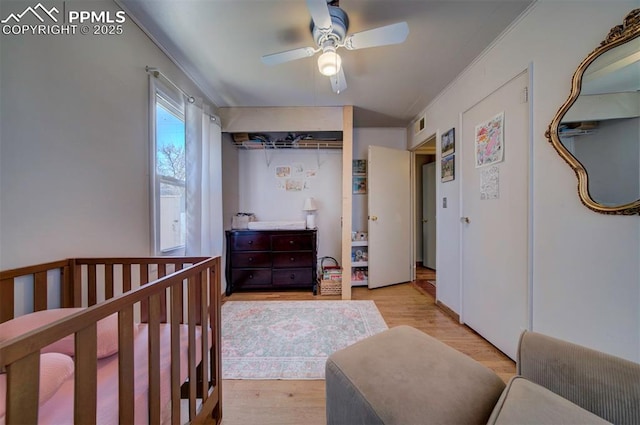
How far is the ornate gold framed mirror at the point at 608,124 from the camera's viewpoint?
3.13ft

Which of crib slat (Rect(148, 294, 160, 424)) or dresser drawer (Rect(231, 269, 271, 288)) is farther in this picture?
dresser drawer (Rect(231, 269, 271, 288))

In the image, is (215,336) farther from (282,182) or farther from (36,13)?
(282,182)

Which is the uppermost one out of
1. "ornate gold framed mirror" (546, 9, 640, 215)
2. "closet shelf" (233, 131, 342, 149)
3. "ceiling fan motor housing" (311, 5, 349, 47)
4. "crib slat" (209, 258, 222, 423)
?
"ceiling fan motor housing" (311, 5, 349, 47)

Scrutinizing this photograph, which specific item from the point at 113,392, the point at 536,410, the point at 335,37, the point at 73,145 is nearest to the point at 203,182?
the point at 73,145

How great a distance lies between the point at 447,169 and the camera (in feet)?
7.77

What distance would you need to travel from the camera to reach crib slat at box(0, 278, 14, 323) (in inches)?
35.0

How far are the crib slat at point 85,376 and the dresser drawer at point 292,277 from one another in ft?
7.73

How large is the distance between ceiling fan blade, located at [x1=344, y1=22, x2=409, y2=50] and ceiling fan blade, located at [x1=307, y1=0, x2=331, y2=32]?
0.18m

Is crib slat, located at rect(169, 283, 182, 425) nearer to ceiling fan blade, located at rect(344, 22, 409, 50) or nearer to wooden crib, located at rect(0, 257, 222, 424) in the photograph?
wooden crib, located at rect(0, 257, 222, 424)

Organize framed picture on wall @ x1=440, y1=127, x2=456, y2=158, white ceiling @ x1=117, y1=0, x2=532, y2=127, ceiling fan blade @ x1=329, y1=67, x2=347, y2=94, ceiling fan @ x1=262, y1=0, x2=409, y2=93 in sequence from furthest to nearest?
framed picture on wall @ x1=440, y1=127, x2=456, y2=158, ceiling fan blade @ x1=329, y1=67, x2=347, y2=94, white ceiling @ x1=117, y1=0, x2=532, y2=127, ceiling fan @ x1=262, y1=0, x2=409, y2=93

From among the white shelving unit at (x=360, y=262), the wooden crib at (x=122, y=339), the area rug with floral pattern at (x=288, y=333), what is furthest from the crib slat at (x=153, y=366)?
the white shelving unit at (x=360, y=262)

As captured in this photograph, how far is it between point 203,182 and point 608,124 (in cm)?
274

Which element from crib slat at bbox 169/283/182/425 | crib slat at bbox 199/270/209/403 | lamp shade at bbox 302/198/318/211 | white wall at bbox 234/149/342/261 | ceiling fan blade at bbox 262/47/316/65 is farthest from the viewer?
white wall at bbox 234/149/342/261

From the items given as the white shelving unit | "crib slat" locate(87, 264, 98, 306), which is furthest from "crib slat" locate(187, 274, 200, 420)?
the white shelving unit
